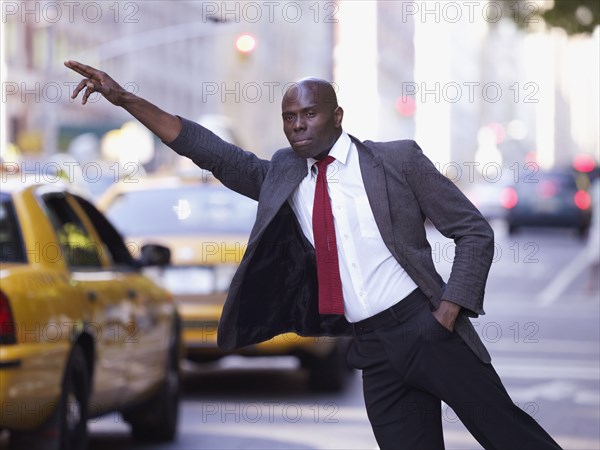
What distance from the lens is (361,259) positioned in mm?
4906

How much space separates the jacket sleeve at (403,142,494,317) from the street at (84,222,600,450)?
4644mm

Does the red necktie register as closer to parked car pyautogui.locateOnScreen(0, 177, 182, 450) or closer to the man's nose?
the man's nose

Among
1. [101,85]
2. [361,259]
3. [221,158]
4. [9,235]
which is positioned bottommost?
[9,235]

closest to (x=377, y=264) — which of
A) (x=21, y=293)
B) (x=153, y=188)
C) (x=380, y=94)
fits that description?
(x=21, y=293)

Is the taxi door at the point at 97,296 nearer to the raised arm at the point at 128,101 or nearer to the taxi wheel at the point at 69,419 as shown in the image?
the taxi wheel at the point at 69,419

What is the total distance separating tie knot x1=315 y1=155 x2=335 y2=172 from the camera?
499 centimetres

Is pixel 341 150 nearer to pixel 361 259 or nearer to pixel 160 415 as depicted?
pixel 361 259

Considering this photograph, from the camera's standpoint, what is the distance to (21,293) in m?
7.02

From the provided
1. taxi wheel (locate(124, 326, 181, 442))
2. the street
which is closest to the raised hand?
taxi wheel (locate(124, 326, 181, 442))

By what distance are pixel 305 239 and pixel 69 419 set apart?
2.97m

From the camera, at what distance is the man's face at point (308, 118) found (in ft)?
16.0

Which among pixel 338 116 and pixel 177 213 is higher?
pixel 338 116

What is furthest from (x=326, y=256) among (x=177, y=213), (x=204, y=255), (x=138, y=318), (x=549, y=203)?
(x=549, y=203)
